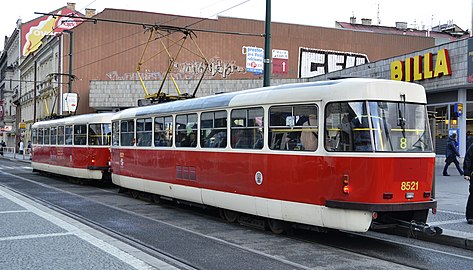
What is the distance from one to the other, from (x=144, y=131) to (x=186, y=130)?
2.72 m

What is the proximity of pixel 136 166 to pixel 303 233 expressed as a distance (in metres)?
6.67

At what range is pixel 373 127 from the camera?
861cm

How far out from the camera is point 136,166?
15711mm

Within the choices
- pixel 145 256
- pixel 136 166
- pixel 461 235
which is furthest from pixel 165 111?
pixel 461 235

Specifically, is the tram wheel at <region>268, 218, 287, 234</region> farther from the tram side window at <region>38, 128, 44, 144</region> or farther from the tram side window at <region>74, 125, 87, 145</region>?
the tram side window at <region>38, 128, 44, 144</region>

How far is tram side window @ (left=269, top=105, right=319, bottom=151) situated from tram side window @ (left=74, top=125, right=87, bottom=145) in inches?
496

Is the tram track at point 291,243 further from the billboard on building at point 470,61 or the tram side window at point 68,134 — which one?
the billboard on building at point 470,61

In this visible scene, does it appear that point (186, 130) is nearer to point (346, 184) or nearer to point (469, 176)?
point (346, 184)

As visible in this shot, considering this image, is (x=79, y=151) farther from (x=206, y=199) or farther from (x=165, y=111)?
(x=206, y=199)

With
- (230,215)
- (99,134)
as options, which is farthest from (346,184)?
(99,134)

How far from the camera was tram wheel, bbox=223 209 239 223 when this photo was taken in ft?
37.9

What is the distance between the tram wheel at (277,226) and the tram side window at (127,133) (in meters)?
6.71

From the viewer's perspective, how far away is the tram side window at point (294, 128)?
9.18 m

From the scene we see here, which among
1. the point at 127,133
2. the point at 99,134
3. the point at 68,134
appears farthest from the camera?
the point at 68,134
